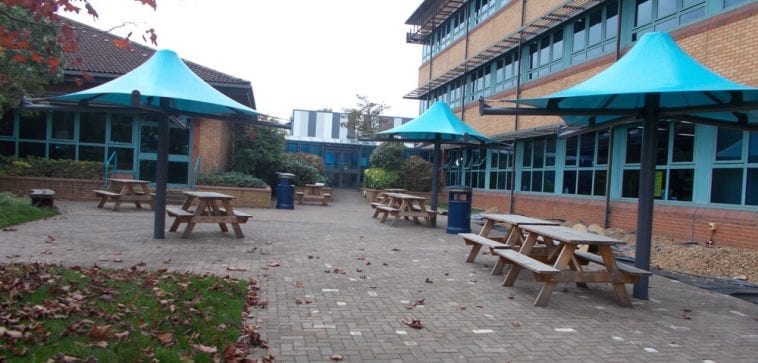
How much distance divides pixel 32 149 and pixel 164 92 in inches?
489

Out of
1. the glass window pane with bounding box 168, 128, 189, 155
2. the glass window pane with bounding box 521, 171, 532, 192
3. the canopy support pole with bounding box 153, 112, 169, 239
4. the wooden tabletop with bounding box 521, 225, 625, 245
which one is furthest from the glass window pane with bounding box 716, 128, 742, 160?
the glass window pane with bounding box 168, 128, 189, 155

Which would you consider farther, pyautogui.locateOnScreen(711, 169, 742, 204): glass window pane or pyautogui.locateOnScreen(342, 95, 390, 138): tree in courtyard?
pyautogui.locateOnScreen(342, 95, 390, 138): tree in courtyard

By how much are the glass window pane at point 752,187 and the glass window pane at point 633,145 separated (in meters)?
3.41

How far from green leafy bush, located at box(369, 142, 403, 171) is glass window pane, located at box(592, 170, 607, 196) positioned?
41.7 feet

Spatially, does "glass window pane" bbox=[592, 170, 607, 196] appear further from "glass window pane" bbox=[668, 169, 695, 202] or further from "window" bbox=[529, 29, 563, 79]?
"window" bbox=[529, 29, 563, 79]

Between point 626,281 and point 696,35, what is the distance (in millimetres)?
8309

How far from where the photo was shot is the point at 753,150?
10.5 metres

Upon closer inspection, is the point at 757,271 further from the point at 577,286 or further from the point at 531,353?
the point at 531,353

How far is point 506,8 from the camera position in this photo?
21.8 meters

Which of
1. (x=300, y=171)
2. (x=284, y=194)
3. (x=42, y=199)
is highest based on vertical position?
(x=300, y=171)

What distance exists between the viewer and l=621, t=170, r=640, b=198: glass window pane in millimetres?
14031

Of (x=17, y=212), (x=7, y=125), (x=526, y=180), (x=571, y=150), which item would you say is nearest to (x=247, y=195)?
(x=17, y=212)

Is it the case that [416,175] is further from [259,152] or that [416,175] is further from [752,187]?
[752,187]

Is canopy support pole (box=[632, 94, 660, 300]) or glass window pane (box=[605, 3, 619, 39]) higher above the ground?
glass window pane (box=[605, 3, 619, 39])
